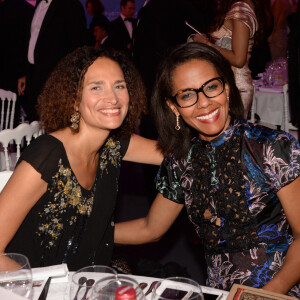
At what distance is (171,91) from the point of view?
1.89 meters

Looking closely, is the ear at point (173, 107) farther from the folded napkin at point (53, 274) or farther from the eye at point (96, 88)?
the folded napkin at point (53, 274)

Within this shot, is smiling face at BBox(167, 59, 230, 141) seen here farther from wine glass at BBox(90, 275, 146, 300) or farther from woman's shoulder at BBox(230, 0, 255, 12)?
woman's shoulder at BBox(230, 0, 255, 12)

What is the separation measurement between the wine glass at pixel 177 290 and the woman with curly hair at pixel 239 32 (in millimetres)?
2571

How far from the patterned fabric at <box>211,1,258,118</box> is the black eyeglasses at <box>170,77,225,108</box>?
5.74 feet

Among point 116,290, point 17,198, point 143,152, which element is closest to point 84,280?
point 116,290

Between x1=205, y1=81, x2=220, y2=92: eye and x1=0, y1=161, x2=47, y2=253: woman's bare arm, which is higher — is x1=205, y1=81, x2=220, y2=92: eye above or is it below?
above

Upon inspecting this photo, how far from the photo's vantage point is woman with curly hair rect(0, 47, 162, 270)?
1922mm

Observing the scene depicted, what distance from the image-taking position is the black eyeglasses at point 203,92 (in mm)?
1806

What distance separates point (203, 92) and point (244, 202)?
1.54ft

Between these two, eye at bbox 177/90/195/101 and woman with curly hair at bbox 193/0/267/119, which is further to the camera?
woman with curly hair at bbox 193/0/267/119

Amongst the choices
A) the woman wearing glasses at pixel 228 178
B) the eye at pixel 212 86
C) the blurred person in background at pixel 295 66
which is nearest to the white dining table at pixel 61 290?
the woman wearing glasses at pixel 228 178

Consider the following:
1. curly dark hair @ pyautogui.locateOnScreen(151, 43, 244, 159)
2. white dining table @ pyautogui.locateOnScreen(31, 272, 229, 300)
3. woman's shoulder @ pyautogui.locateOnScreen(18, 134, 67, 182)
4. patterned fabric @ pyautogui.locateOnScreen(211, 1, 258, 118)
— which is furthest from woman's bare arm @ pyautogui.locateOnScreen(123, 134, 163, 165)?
patterned fabric @ pyautogui.locateOnScreen(211, 1, 258, 118)

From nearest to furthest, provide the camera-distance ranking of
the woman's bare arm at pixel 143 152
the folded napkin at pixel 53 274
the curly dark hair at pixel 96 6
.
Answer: the folded napkin at pixel 53 274
the woman's bare arm at pixel 143 152
the curly dark hair at pixel 96 6

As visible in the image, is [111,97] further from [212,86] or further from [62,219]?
[62,219]
